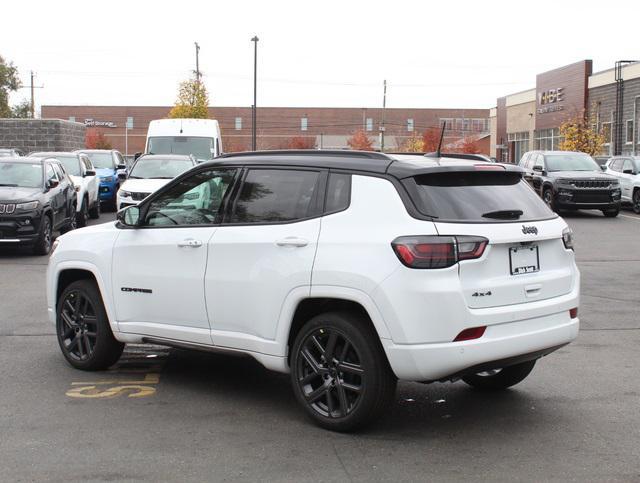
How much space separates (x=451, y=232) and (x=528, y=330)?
33.4 inches

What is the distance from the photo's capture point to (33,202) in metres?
15.8

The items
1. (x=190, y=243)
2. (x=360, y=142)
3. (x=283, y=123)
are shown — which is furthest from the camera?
(x=283, y=123)

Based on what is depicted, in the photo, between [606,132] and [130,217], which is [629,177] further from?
[606,132]

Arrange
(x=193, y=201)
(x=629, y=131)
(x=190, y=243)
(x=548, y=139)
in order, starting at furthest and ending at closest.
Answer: (x=548, y=139) → (x=629, y=131) → (x=193, y=201) → (x=190, y=243)

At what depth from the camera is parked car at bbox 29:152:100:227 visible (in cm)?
2162

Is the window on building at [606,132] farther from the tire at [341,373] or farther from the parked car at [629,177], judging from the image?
the tire at [341,373]

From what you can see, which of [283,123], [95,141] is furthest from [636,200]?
[283,123]

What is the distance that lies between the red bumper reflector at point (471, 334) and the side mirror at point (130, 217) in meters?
2.83

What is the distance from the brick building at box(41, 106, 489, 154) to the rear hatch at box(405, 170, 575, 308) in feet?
318

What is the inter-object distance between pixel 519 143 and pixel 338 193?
6897cm

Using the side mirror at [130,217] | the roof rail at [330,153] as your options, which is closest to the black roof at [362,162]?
the roof rail at [330,153]

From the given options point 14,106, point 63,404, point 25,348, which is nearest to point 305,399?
point 63,404

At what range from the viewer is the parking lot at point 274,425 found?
499 cm

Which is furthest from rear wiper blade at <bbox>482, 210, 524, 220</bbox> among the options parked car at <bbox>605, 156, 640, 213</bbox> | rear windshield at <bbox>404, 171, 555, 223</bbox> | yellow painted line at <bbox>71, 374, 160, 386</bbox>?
parked car at <bbox>605, 156, 640, 213</bbox>
